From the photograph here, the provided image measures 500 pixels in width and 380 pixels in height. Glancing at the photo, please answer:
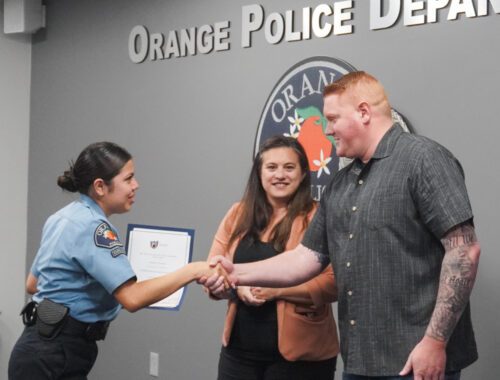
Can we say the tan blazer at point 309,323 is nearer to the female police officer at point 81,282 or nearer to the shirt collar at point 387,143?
the female police officer at point 81,282

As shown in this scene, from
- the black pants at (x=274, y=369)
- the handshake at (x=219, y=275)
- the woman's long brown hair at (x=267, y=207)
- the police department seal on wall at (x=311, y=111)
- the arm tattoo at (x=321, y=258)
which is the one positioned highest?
the police department seal on wall at (x=311, y=111)

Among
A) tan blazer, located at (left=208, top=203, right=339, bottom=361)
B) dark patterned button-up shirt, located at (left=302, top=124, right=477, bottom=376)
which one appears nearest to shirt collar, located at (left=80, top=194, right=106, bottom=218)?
tan blazer, located at (left=208, top=203, right=339, bottom=361)

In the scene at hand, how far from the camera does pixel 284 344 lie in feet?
8.84

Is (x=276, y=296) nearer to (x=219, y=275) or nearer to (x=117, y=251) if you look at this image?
(x=219, y=275)

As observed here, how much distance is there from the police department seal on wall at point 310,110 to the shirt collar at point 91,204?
1.21 meters

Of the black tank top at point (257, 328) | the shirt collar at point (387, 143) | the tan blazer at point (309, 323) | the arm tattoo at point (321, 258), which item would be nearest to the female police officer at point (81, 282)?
the black tank top at point (257, 328)

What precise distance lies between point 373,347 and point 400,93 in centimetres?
139

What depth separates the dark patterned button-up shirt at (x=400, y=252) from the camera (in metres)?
2.15

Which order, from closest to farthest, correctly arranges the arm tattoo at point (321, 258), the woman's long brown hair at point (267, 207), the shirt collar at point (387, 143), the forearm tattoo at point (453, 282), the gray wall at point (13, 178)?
the forearm tattoo at point (453, 282) → the shirt collar at point (387, 143) → the arm tattoo at point (321, 258) → the woman's long brown hair at point (267, 207) → the gray wall at point (13, 178)

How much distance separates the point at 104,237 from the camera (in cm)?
263

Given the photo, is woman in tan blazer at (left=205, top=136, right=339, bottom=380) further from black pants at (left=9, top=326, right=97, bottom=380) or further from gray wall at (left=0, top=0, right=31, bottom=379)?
gray wall at (left=0, top=0, right=31, bottom=379)

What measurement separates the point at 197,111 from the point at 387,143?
2114 mm

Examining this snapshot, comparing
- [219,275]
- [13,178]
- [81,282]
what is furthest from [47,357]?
[13,178]

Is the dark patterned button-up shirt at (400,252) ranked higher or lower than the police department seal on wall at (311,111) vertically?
lower
